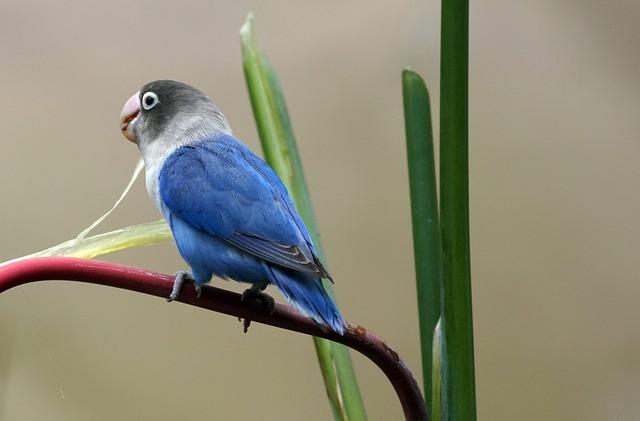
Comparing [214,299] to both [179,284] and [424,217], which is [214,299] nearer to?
[179,284]

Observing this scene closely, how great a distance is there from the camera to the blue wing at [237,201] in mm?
663

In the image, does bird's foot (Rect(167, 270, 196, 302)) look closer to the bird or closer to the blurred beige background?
the bird

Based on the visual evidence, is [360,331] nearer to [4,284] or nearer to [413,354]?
[4,284]

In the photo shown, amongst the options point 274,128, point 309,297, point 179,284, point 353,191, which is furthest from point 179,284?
point 353,191

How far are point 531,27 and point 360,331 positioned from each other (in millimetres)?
1161

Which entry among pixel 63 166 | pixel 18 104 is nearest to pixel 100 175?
pixel 63 166

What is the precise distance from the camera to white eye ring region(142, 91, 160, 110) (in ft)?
2.68

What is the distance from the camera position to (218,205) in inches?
28.0

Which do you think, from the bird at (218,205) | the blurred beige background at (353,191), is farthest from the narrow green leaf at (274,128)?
the blurred beige background at (353,191)

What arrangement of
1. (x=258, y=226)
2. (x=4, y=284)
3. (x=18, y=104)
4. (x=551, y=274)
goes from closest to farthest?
(x=4, y=284)
(x=258, y=226)
(x=18, y=104)
(x=551, y=274)

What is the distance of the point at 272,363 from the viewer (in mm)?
1458

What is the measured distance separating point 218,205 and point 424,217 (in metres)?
0.20

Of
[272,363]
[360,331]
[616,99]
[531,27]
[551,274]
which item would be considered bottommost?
[272,363]

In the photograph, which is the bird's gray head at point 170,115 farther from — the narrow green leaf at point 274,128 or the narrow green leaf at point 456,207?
the narrow green leaf at point 456,207
